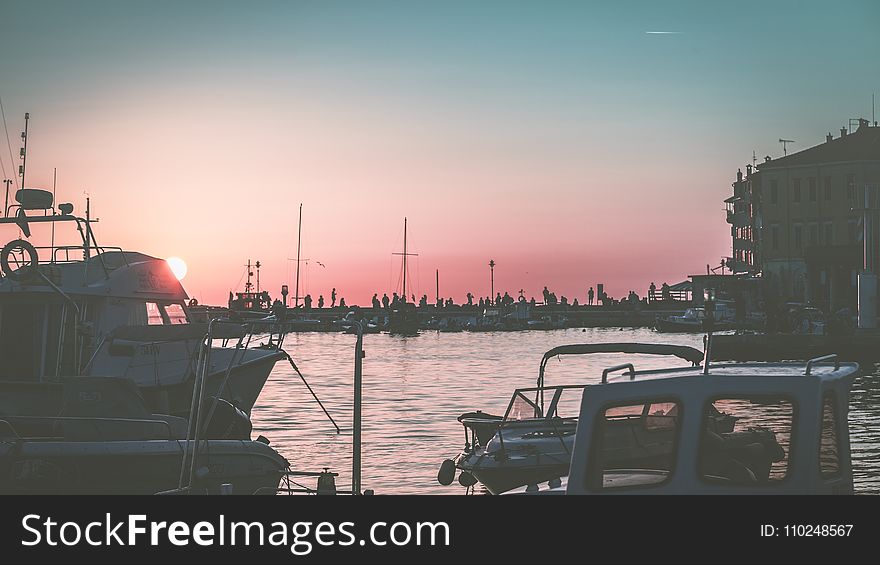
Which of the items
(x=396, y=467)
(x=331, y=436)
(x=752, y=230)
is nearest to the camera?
(x=396, y=467)

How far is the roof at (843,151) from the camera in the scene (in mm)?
89938

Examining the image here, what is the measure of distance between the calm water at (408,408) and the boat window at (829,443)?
13620 millimetres

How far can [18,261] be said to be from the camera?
779 inches

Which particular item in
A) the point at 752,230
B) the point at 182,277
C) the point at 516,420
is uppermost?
the point at 752,230

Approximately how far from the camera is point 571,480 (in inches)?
303

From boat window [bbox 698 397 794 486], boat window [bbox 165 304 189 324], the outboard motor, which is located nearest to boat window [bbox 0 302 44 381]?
the outboard motor

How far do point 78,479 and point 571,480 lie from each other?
31.4 ft

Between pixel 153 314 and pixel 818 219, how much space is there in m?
78.4

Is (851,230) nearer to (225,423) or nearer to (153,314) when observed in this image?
(153,314)

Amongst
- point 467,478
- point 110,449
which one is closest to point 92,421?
point 110,449

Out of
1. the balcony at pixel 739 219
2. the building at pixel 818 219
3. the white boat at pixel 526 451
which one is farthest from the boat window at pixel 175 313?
the balcony at pixel 739 219
